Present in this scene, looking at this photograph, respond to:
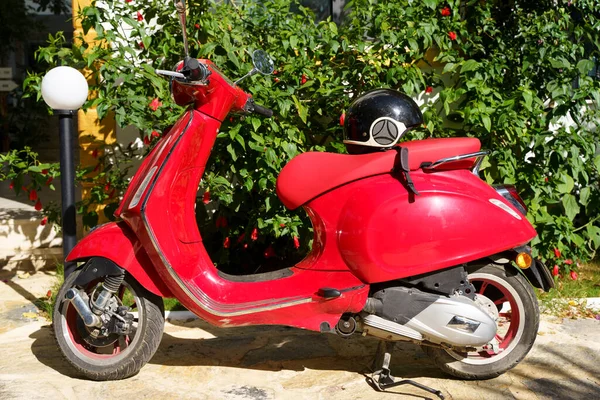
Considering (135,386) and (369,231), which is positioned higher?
(369,231)

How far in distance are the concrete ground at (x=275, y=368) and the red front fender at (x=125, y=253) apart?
47cm

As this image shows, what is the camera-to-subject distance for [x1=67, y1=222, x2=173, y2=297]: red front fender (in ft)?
11.1

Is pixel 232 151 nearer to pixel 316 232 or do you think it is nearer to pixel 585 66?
pixel 316 232

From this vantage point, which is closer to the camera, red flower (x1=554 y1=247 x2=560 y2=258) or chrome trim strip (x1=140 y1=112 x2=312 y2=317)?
chrome trim strip (x1=140 y1=112 x2=312 y2=317)

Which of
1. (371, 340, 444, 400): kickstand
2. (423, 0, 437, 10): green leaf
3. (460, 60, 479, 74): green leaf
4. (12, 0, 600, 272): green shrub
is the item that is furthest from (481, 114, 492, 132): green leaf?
(371, 340, 444, 400): kickstand

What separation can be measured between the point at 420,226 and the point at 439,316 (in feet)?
1.30

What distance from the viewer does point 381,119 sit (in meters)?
3.33

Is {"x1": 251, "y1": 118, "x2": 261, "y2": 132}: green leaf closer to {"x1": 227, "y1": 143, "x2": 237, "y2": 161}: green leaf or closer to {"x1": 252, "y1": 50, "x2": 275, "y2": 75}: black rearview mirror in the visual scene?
{"x1": 227, "y1": 143, "x2": 237, "y2": 161}: green leaf

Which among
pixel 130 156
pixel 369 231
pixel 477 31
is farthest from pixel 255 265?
pixel 477 31

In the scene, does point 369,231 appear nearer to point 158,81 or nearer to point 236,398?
point 236,398

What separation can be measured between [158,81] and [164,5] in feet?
2.09

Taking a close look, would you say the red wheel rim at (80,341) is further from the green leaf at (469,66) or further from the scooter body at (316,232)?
the green leaf at (469,66)

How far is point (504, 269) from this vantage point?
11.2ft

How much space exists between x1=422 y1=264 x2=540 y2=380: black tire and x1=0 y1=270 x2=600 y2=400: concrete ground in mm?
67
